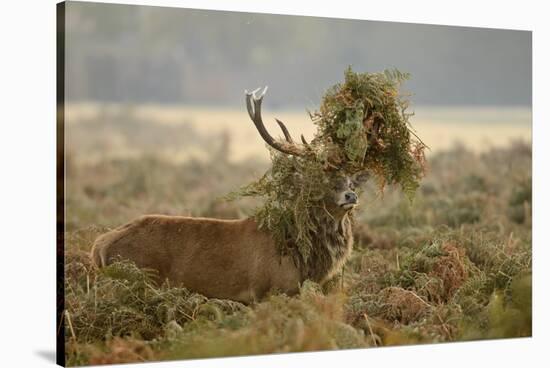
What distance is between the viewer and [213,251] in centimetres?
1011

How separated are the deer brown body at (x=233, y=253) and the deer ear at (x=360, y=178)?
0.52ft

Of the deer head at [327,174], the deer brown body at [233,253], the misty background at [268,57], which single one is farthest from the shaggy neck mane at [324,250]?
the misty background at [268,57]

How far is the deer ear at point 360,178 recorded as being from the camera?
1009 centimetres

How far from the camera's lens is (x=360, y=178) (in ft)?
33.2

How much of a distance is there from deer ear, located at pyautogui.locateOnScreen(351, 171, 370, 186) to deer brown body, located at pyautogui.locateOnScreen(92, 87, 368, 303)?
16 centimetres

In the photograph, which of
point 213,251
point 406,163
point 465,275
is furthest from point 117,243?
point 465,275

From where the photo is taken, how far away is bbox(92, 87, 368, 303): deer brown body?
10.0 metres

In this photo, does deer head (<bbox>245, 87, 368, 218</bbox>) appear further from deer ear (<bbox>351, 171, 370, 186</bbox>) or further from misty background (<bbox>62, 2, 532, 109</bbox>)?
misty background (<bbox>62, 2, 532, 109</bbox>)

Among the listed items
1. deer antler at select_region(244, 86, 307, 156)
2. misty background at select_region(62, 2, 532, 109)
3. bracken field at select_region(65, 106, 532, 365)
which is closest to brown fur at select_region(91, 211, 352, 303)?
bracken field at select_region(65, 106, 532, 365)

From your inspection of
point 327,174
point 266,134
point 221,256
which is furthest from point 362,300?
point 266,134

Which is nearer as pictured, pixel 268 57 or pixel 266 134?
pixel 266 134

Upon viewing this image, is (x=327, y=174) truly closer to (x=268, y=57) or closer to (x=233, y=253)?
(x=233, y=253)

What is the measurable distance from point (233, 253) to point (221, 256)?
0.12 meters

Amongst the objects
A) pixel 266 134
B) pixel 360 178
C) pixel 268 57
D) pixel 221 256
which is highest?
pixel 268 57
